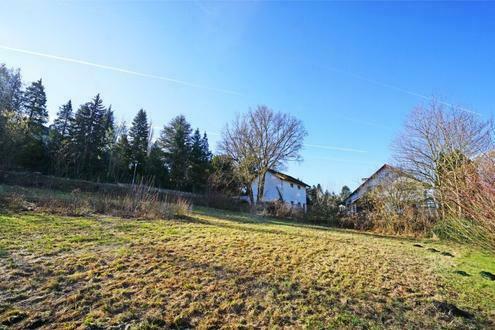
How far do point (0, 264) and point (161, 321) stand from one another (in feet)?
10.9

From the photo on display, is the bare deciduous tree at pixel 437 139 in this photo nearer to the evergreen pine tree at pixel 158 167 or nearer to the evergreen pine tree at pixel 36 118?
the evergreen pine tree at pixel 158 167

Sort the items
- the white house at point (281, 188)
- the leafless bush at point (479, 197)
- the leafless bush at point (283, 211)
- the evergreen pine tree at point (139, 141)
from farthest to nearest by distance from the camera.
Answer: the white house at point (281, 188), the evergreen pine tree at point (139, 141), the leafless bush at point (283, 211), the leafless bush at point (479, 197)

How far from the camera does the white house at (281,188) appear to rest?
3912 centimetres

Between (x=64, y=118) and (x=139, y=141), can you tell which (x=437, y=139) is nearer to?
(x=139, y=141)

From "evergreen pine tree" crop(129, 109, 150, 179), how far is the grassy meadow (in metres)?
30.0

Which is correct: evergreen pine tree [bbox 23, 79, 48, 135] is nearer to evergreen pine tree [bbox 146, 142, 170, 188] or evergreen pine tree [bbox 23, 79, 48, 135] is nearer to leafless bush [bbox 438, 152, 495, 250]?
evergreen pine tree [bbox 146, 142, 170, 188]

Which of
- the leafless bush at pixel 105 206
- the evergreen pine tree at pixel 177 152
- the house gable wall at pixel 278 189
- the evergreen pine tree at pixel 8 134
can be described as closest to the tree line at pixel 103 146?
the evergreen pine tree at pixel 177 152

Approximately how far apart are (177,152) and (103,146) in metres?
9.25

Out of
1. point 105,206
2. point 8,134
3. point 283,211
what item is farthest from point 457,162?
point 8,134

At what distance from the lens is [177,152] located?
38219 mm

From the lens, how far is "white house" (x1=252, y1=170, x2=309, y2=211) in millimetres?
39125

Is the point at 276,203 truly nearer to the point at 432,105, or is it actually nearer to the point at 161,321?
the point at 432,105

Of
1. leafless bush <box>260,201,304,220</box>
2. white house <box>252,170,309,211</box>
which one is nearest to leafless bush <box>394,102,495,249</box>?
leafless bush <box>260,201,304,220</box>

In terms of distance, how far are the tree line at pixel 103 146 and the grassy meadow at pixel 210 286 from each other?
90.1 feet
